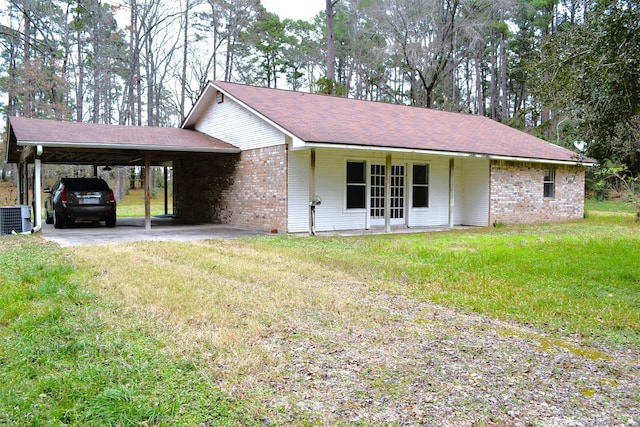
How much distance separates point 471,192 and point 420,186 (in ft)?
7.21

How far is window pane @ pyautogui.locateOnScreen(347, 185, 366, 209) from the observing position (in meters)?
14.1

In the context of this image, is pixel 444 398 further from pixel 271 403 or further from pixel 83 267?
pixel 83 267

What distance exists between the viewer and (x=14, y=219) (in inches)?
475

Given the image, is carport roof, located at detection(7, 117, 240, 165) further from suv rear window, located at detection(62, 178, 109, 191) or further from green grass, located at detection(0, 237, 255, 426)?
green grass, located at detection(0, 237, 255, 426)

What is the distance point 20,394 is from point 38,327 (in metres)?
1.42

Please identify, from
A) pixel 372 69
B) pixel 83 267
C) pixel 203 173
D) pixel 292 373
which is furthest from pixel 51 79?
pixel 292 373

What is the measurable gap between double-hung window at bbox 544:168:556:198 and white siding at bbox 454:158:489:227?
135 inches

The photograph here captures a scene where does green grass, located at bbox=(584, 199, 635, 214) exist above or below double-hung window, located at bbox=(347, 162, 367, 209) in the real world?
below

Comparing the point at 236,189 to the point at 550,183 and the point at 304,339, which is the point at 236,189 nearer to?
the point at 304,339

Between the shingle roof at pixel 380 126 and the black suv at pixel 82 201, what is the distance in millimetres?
4771

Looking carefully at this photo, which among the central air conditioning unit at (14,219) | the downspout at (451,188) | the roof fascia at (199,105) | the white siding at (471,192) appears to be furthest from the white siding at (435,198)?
the central air conditioning unit at (14,219)

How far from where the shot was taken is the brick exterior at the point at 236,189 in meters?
13.1

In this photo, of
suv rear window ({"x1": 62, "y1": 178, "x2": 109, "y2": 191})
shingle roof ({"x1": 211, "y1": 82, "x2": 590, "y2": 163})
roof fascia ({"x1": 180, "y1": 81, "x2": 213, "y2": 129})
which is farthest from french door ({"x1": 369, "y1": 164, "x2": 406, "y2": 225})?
suv rear window ({"x1": 62, "y1": 178, "x2": 109, "y2": 191})

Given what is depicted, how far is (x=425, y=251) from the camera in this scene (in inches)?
372
